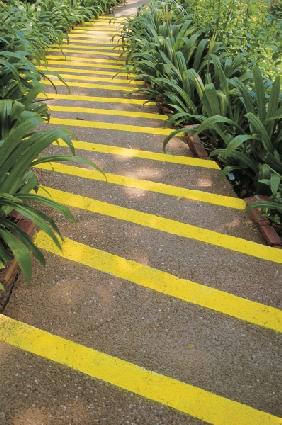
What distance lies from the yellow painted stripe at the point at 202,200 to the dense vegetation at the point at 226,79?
27 cm

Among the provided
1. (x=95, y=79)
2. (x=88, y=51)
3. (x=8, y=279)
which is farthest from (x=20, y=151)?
(x=88, y=51)

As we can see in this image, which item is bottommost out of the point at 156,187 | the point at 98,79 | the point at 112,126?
the point at 156,187

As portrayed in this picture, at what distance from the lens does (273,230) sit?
8.70 ft

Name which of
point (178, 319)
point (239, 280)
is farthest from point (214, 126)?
point (178, 319)

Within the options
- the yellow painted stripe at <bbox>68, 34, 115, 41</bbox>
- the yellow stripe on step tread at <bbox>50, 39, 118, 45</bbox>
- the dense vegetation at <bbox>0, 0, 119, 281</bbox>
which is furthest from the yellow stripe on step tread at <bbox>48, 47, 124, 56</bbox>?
the dense vegetation at <bbox>0, 0, 119, 281</bbox>

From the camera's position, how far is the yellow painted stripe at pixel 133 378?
161cm

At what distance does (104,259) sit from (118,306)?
0.34m

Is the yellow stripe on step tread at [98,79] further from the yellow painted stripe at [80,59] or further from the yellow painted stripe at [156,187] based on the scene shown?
the yellow painted stripe at [156,187]

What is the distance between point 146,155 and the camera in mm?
3576

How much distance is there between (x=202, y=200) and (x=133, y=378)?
151 centimetres

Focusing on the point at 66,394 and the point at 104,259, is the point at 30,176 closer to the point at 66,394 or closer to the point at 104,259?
the point at 104,259

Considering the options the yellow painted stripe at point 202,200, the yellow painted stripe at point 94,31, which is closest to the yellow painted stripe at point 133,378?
the yellow painted stripe at point 202,200

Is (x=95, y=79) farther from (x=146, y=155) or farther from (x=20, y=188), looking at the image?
(x=20, y=188)

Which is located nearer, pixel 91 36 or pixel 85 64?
pixel 85 64
